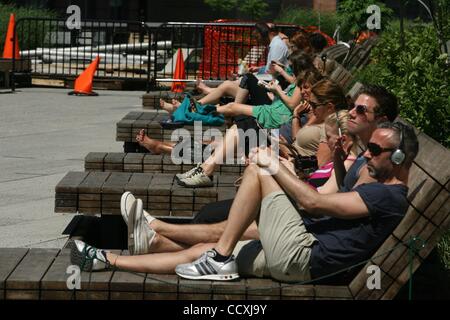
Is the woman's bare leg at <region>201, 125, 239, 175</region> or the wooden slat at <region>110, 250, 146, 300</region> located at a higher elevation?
the woman's bare leg at <region>201, 125, 239, 175</region>

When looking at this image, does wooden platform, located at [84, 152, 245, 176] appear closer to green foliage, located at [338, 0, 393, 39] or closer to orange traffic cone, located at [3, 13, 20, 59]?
orange traffic cone, located at [3, 13, 20, 59]

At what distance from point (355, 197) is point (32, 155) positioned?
7633 mm

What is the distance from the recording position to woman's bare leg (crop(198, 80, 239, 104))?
42.8 ft

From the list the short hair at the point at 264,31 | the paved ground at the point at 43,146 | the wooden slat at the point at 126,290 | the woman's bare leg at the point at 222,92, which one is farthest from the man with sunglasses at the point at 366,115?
the short hair at the point at 264,31

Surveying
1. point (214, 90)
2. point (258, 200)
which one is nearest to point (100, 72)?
point (214, 90)

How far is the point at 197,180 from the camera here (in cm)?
796

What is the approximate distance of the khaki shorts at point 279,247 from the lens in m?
5.61

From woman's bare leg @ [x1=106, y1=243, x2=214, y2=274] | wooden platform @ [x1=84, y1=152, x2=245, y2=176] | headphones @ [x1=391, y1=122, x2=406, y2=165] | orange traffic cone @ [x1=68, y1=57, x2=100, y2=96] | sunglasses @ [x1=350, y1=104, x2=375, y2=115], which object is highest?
sunglasses @ [x1=350, y1=104, x2=375, y2=115]

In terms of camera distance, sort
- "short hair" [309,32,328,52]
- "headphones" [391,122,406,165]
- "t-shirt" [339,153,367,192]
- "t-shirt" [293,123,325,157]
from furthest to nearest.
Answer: "short hair" [309,32,328,52], "t-shirt" [293,123,325,157], "t-shirt" [339,153,367,192], "headphones" [391,122,406,165]

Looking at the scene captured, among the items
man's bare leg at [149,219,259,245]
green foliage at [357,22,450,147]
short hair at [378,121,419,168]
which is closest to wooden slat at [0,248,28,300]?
man's bare leg at [149,219,259,245]

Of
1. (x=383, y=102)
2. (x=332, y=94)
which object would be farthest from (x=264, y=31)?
(x=383, y=102)

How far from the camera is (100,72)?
23.6 metres

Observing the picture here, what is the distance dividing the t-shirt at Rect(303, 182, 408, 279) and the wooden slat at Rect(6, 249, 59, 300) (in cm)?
138

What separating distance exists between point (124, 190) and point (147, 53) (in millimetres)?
16205
